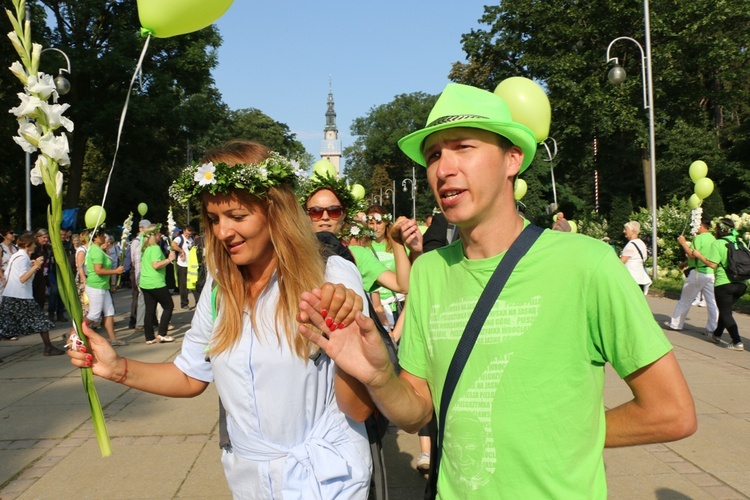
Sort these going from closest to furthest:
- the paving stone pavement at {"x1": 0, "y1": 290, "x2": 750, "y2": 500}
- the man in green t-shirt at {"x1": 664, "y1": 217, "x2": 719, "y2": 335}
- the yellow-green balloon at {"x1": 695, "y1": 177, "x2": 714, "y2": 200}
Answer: the paving stone pavement at {"x1": 0, "y1": 290, "x2": 750, "y2": 500} < the man in green t-shirt at {"x1": 664, "y1": 217, "x2": 719, "y2": 335} < the yellow-green balloon at {"x1": 695, "y1": 177, "x2": 714, "y2": 200}

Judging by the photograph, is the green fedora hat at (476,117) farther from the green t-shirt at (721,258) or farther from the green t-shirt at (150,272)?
the green t-shirt at (150,272)

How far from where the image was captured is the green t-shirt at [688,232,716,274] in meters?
9.73

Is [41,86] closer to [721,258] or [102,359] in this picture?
[102,359]

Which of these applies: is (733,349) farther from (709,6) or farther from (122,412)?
(709,6)

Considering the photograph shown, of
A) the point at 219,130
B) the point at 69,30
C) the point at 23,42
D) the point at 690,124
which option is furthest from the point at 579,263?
the point at 219,130

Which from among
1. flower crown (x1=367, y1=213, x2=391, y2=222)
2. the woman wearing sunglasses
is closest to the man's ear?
the woman wearing sunglasses

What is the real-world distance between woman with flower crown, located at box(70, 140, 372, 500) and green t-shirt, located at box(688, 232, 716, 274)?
8.87 meters

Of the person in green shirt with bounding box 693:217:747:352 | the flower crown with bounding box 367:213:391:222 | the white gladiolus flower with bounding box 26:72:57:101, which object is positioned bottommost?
the person in green shirt with bounding box 693:217:747:352

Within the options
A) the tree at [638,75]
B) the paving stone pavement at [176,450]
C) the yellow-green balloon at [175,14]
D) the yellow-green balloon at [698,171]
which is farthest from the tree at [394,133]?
the yellow-green balloon at [175,14]

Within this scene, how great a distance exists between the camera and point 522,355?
5.41ft

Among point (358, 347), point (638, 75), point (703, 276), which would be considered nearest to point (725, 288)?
point (703, 276)

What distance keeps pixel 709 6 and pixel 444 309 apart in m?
32.0

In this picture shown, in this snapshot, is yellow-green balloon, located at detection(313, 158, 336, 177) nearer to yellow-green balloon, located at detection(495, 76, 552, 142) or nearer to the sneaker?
yellow-green balloon, located at detection(495, 76, 552, 142)

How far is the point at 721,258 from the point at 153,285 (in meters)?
8.78
